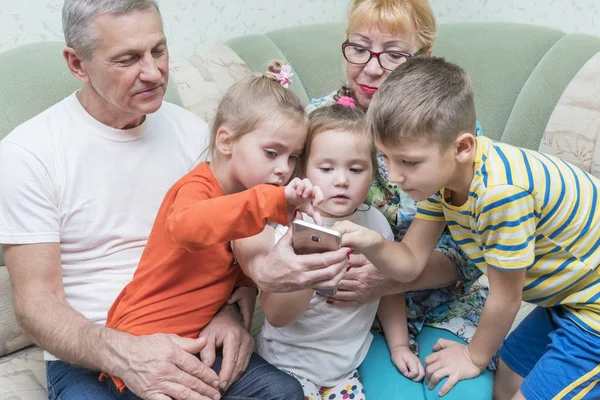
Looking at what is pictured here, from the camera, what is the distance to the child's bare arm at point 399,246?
1.42 m

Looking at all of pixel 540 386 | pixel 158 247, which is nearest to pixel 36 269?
pixel 158 247

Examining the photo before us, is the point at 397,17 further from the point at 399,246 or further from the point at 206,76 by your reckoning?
the point at 206,76

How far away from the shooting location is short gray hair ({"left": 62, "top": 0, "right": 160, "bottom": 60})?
154cm

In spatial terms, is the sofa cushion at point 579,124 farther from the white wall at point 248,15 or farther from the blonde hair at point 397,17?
the blonde hair at point 397,17

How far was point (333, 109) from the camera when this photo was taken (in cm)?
165

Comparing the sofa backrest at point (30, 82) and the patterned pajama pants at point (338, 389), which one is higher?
the sofa backrest at point (30, 82)

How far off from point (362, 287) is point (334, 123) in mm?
381

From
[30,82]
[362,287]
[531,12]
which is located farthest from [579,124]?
[30,82]

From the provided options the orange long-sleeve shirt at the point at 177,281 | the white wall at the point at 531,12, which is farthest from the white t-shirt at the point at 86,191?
the white wall at the point at 531,12

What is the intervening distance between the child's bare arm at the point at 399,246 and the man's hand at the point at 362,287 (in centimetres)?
6

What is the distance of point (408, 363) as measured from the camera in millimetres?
1706

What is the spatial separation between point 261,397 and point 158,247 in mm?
391

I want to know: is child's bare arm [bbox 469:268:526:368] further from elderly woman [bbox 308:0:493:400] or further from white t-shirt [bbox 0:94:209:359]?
white t-shirt [bbox 0:94:209:359]

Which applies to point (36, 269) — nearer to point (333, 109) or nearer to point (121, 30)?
point (121, 30)
